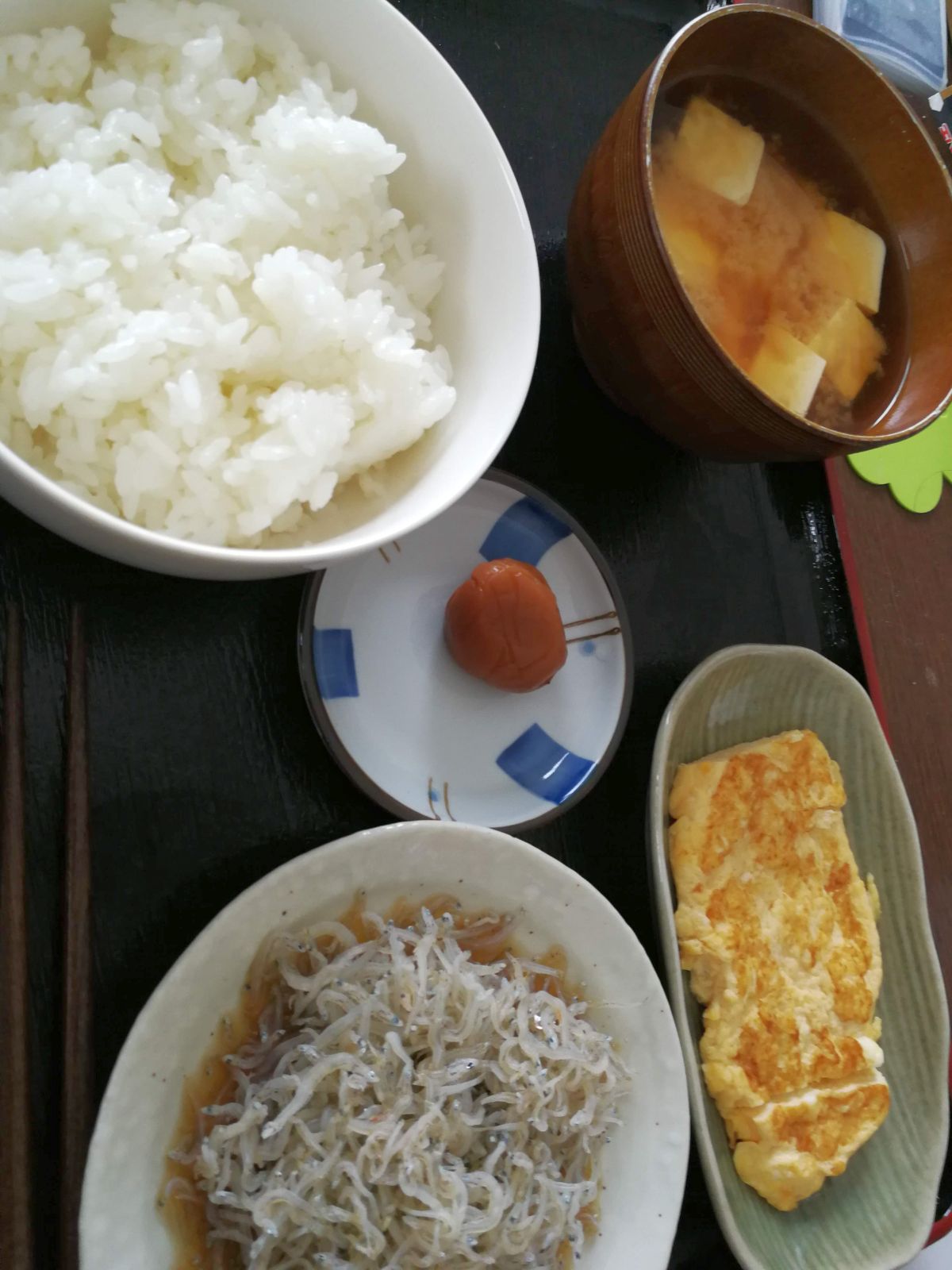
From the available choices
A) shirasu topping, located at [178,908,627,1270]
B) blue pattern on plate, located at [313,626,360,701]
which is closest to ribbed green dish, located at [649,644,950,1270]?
shirasu topping, located at [178,908,627,1270]

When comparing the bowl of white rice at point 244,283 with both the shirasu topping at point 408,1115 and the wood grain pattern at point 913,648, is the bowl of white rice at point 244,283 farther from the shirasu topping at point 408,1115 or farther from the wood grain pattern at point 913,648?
the wood grain pattern at point 913,648

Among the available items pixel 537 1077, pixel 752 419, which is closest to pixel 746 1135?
pixel 537 1077

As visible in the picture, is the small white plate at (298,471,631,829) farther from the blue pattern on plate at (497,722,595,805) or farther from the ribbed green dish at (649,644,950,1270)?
the ribbed green dish at (649,644,950,1270)

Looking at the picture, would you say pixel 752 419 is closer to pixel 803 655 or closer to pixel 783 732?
pixel 803 655

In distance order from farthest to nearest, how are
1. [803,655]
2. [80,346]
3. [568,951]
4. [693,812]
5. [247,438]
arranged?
[803,655]
[693,812]
[568,951]
[247,438]
[80,346]

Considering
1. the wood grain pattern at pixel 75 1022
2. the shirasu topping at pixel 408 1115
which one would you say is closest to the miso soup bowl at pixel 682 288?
the shirasu topping at pixel 408 1115

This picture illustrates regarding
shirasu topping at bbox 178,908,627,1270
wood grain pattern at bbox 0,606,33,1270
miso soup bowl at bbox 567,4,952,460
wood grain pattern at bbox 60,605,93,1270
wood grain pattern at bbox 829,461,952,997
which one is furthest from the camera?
wood grain pattern at bbox 829,461,952,997
